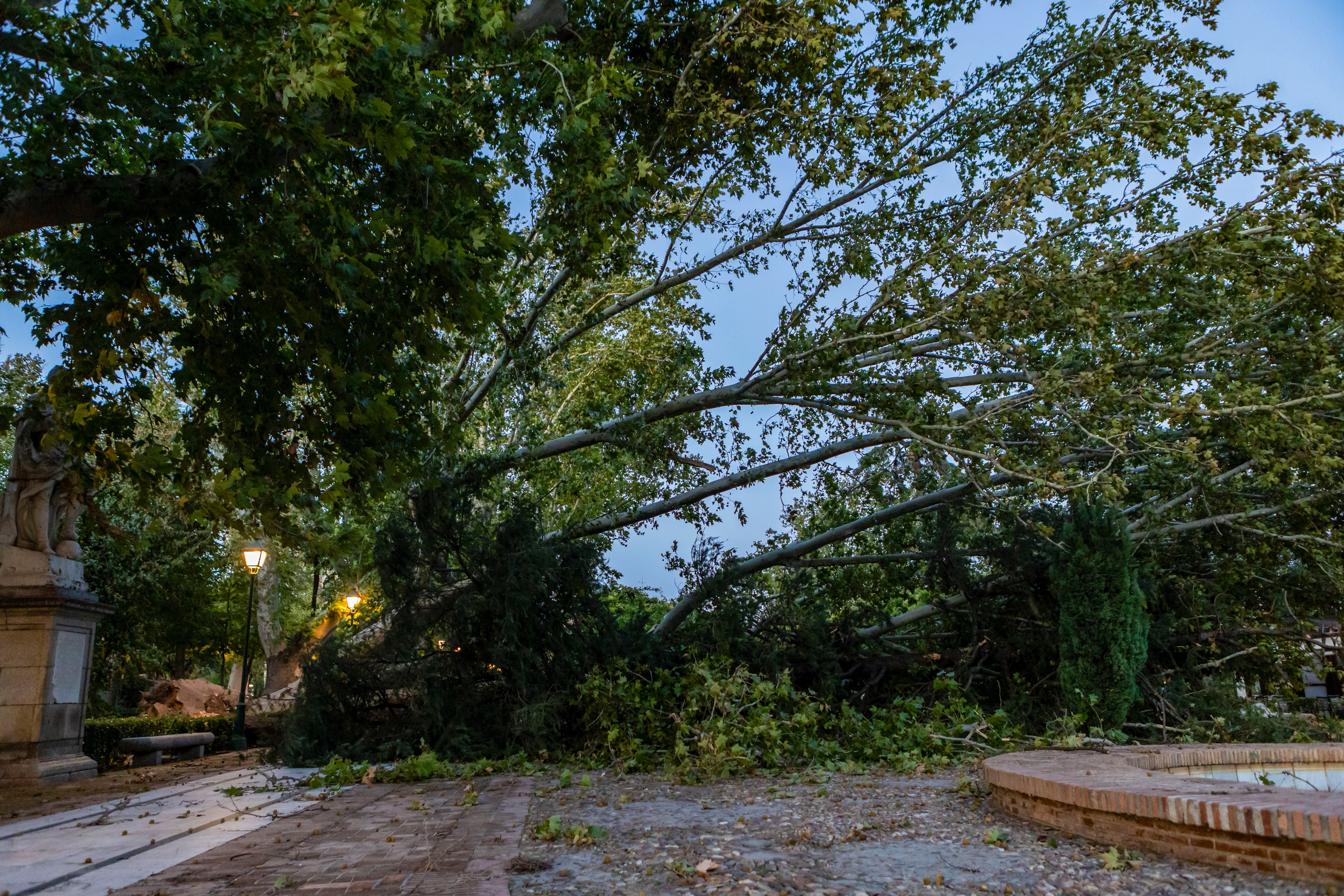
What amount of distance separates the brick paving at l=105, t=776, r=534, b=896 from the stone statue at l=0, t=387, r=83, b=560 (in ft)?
19.5

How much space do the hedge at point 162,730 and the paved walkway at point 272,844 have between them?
461cm

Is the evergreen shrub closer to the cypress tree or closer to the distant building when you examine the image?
the cypress tree

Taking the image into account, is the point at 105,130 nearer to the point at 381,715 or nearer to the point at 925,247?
the point at 381,715

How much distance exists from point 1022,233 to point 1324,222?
3.10 m

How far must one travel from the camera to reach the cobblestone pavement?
779 centimetres

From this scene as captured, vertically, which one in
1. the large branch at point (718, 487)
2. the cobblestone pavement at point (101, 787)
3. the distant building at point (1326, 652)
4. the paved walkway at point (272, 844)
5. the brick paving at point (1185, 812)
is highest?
the large branch at point (718, 487)

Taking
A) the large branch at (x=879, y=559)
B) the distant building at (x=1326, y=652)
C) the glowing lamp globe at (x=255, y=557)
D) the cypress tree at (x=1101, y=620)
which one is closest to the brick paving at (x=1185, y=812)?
the cypress tree at (x=1101, y=620)

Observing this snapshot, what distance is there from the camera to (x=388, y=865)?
4.73 metres

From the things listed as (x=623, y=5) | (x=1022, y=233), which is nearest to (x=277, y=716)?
(x=623, y=5)

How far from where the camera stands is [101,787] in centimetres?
952

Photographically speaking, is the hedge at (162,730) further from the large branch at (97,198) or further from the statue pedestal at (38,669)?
the large branch at (97,198)

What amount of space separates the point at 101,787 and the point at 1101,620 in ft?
39.2

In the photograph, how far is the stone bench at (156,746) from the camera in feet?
40.7

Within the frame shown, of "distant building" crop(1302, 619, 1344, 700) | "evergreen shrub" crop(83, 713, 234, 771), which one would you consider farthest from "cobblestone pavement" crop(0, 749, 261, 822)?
"distant building" crop(1302, 619, 1344, 700)
